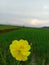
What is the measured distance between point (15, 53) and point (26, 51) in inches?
2.9

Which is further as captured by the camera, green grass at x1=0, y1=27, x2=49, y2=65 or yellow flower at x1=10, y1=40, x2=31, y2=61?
green grass at x1=0, y1=27, x2=49, y2=65

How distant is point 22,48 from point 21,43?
0.14ft

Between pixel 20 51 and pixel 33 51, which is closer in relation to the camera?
pixel 20 51

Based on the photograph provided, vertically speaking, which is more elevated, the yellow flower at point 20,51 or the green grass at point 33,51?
the yellow flower at point 20,51

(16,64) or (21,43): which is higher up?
(21,43)

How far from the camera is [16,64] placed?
1.64m


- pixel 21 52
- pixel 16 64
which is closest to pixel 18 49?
pixel 21 52

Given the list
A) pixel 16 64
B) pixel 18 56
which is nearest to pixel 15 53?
pixel 18 56

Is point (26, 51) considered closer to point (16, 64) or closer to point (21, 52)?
point (21, 52)

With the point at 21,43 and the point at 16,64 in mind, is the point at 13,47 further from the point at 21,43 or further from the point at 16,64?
the point at 16,64

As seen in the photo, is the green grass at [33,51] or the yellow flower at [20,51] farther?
the green grass at [33,51]

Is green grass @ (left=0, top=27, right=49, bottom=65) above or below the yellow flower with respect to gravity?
below

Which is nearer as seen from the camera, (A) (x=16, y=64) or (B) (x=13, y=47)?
(B) (x=13, y=47)

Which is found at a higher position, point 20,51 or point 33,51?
point 20,51
